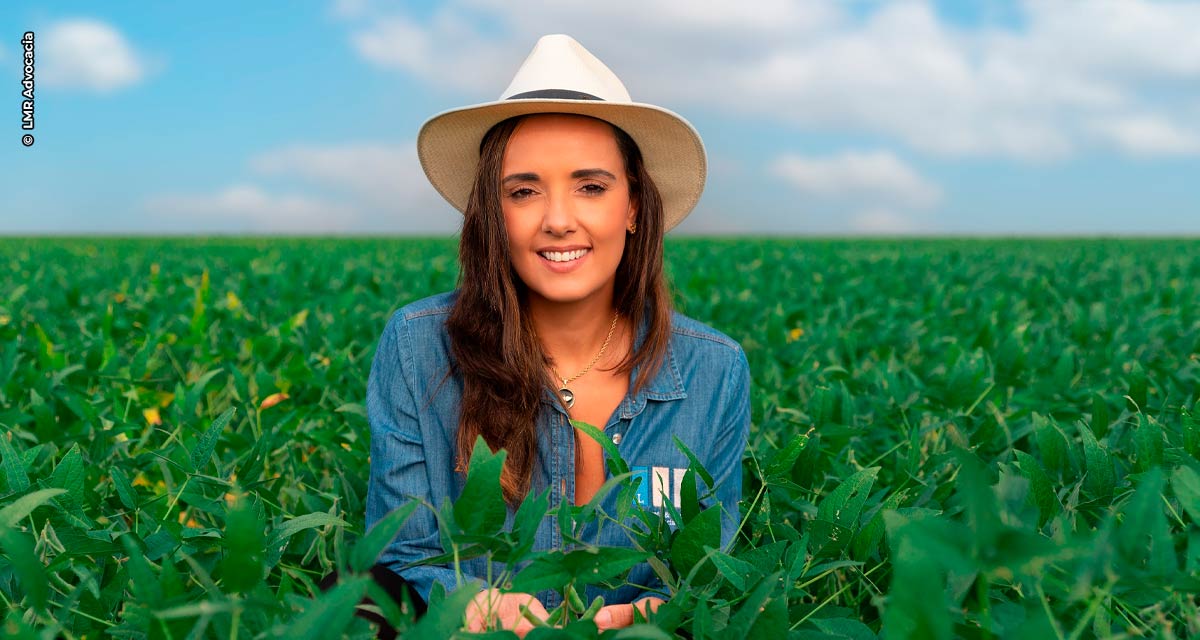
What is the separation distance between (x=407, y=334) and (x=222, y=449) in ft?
2.46

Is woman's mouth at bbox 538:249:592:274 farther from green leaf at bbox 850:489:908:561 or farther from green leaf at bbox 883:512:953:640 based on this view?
green leaf at bbox 883:512:953:640

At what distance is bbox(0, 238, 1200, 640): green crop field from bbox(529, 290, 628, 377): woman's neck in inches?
13.9

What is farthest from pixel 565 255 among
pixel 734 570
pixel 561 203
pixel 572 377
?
pixel 734 570

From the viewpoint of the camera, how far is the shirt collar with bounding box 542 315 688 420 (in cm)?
212

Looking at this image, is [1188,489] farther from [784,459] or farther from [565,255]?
[565,255]

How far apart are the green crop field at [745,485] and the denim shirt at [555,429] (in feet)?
0.38

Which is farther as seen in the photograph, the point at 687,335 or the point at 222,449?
the point at 222,449

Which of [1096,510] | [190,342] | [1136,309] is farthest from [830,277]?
[1096,510]

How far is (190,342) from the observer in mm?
3674

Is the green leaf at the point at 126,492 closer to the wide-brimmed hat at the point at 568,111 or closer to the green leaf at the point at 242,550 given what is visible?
the green leaf at the point at 242,550

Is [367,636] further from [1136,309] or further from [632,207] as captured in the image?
[1136,309]

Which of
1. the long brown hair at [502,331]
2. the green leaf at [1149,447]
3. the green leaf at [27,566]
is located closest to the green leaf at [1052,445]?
the green leaf at [1149,447]

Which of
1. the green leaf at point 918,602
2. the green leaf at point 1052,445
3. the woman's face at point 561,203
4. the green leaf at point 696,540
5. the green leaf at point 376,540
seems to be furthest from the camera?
the woman's face at point 561,203

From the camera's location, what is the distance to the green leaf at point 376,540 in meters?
0.68
